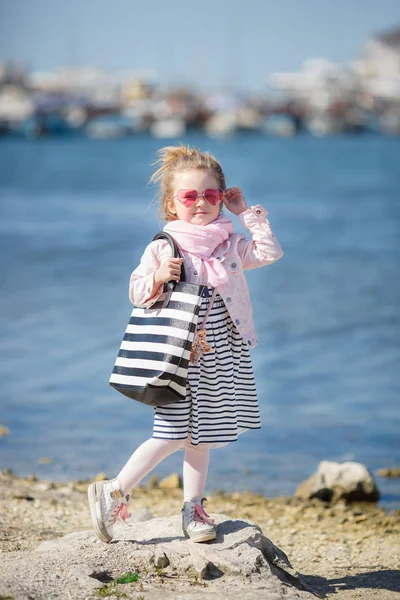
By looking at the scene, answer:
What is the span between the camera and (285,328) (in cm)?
1166

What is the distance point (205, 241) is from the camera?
162 inches

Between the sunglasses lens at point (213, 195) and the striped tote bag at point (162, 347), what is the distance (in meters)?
0.24

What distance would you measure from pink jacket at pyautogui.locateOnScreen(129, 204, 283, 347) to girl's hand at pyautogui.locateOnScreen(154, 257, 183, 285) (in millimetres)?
41

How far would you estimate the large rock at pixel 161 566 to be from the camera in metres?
3.69

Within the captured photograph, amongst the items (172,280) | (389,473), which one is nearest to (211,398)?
(172,280)

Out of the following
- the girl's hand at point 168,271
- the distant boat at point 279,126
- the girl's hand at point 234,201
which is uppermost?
the distant boat at point 279,126

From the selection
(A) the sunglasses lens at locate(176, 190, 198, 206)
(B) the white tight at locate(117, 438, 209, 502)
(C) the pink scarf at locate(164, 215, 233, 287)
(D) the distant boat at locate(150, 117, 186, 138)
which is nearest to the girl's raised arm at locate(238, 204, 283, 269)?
(C) the pink scarf at locate(164, 215, 233, 287)

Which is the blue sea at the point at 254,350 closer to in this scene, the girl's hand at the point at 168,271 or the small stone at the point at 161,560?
the girl's hand at the point at 168,271

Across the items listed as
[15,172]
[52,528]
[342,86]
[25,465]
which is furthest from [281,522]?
[342,86]

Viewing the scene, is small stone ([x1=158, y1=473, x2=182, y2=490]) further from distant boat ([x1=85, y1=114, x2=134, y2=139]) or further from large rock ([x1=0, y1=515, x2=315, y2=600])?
distant boat ([x1=85, y1=114, x2=134, y2=139])

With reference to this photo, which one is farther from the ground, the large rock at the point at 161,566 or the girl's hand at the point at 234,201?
the girl's hand at the point at 234,201

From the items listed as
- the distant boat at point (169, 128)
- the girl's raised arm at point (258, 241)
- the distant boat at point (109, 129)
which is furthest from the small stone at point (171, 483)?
the distant boat at point (109, 129)

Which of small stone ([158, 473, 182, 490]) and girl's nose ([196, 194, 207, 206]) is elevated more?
girl's nose ([196, 194, 207, 206])

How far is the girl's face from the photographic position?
4.17m
